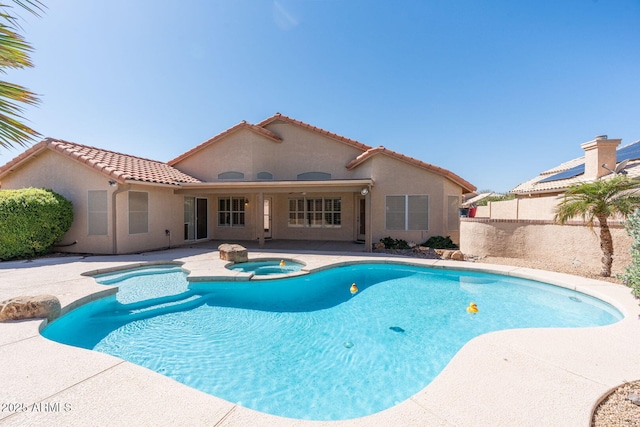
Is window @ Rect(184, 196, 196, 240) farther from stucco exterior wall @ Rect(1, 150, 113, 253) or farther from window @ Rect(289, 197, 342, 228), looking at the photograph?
window @ Rect(289, 197, 342, 228)

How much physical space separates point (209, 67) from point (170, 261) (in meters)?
11.4

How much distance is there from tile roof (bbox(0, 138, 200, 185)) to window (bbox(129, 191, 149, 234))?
0.99m

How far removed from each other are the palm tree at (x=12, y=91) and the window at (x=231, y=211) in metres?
15.2

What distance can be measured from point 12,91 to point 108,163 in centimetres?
1291

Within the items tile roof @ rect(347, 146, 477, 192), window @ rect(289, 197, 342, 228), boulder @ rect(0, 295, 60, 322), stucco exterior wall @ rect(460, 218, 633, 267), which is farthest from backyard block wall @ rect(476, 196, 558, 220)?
boulder @ rect(0, 295, 60, 322)

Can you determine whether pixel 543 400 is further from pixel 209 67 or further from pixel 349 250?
pixel 209 67

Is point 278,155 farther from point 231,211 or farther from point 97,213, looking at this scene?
point 97,213

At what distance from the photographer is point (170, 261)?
1070 centimetres

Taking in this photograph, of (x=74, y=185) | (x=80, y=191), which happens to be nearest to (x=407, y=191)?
(x=80, y=191)

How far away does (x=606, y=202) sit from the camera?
8609mm

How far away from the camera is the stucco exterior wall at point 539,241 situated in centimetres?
926

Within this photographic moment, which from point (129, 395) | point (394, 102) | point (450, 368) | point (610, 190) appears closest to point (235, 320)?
point (129, 395)

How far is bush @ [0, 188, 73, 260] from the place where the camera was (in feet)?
35.0

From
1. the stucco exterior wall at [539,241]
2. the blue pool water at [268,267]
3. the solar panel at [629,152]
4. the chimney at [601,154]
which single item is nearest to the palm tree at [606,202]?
the stucco exterior wall at [539,241]
